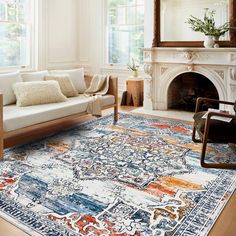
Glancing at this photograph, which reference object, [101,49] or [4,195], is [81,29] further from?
[4,195]

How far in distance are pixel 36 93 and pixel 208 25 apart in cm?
296

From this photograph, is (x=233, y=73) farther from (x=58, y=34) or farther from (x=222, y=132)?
(x=58, y=34)

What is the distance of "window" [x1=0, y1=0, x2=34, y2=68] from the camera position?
17.4ft

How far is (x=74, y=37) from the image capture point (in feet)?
22.0

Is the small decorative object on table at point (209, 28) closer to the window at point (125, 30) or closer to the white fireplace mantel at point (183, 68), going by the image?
the white fireplace mantel at point (183, 68)

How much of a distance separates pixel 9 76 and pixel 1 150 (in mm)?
1204

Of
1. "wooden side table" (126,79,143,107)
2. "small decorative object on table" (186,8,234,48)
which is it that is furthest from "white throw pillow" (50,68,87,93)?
"small decorative object on table" (186,8,234,48)

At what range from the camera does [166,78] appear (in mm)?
5527

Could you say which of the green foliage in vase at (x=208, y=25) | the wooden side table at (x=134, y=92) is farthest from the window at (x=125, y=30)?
the green foliage in vase at (x=208, y=25)

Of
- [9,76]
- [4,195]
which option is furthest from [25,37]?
[4,195]

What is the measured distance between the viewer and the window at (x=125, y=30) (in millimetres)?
6199

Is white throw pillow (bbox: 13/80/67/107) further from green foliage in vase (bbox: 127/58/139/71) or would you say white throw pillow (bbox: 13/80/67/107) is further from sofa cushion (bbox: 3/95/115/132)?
green foliage in vase (bbox: 127/58/139/71)

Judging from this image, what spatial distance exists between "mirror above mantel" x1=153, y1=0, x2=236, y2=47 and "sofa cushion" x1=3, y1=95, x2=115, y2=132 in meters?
2.08

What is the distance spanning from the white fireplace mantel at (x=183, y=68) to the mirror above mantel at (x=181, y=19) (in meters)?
0.18
